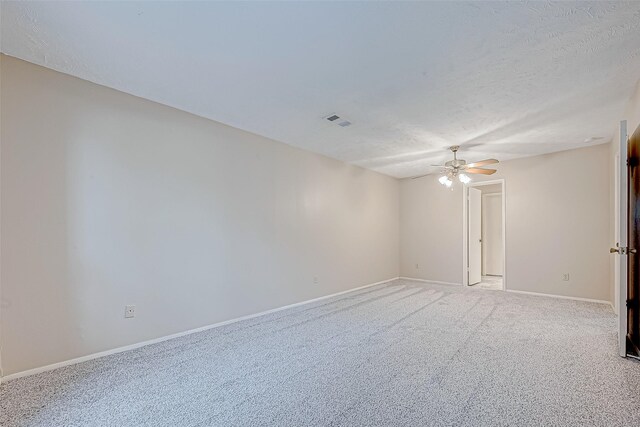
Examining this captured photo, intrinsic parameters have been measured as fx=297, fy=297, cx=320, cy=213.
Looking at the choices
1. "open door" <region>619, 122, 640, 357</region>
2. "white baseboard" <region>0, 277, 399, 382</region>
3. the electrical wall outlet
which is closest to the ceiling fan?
"open door" <region>619, 122, 640, 357</region>

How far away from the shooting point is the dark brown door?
100 inches

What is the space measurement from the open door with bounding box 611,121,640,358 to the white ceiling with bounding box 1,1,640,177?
0.66 meters

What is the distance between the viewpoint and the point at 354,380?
2184 mm

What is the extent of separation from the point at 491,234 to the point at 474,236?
1574 millimetres

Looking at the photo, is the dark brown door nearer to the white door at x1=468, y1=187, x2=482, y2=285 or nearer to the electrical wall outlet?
the white door at x1=468, y1=187, x2=482, y2=285

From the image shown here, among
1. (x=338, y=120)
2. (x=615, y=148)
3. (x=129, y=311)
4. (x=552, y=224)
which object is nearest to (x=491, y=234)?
(x=552, y=224)

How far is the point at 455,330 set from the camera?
3.26m

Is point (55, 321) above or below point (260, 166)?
below

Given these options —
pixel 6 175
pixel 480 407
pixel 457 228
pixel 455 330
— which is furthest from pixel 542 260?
pixel 6 175

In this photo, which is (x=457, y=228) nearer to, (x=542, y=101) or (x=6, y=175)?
(x=542, y=101)

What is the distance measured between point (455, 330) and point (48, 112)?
438 centimetres

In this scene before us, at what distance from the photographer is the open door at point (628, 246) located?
2.50 metres

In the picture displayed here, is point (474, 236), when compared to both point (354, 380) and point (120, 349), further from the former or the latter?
point (120, 349)

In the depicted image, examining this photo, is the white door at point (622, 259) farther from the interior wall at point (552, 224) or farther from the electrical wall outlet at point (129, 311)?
the electrical wall outlet at point (129, 311)
